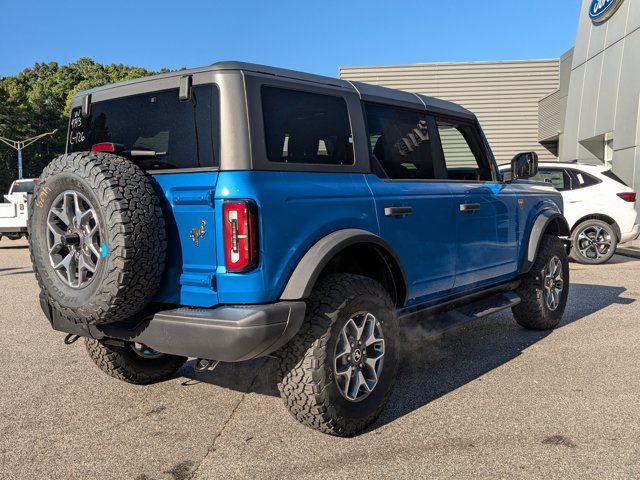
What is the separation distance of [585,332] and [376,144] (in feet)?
10.5

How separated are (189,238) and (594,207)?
919 cm

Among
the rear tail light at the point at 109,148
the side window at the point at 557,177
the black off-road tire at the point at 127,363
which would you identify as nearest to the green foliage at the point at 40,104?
the side window at the point at 557,177

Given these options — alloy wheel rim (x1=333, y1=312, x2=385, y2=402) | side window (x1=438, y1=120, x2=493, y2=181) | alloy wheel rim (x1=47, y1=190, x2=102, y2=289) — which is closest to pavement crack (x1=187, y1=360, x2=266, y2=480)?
alloy wheel rim (x1=333, y1=312, x2=385, y2=402)

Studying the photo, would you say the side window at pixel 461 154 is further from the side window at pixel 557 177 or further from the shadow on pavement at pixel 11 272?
the shadow on pavement at pixel 11 272

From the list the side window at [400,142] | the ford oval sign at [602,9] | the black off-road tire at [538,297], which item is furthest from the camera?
the ford oval sign at [602,9]

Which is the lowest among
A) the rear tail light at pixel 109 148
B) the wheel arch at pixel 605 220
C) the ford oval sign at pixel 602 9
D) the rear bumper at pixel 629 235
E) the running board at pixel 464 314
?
the rear bumper at pixel 629 235

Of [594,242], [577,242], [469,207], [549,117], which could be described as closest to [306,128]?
[469,207]

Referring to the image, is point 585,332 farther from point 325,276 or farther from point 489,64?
point 489,64

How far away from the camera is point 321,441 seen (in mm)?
3279

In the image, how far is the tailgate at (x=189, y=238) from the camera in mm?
2988

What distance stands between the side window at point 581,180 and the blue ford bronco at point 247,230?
7559 millimetres

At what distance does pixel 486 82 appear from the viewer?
23891 mm

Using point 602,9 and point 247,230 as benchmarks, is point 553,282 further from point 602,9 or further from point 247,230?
point 602,9

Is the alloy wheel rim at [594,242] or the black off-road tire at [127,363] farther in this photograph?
the alloy wheel rim at [594,242]
